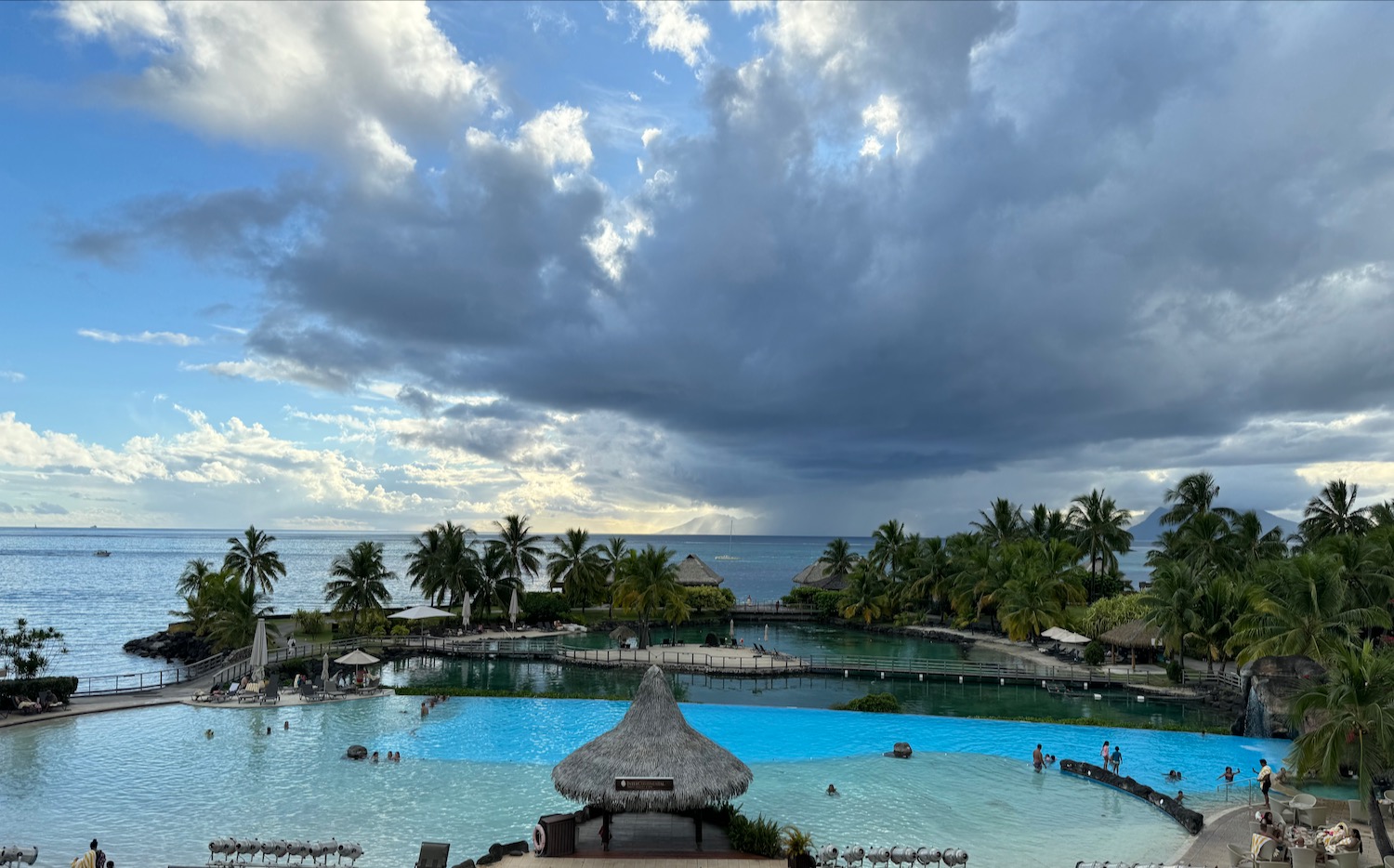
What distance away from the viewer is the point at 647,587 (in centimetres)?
5372

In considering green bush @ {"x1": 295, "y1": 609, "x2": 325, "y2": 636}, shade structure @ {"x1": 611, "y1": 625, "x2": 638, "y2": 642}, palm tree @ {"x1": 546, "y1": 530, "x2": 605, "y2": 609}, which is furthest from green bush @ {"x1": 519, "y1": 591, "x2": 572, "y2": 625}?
green bush @ {"x1": 295, "y1": 609, "x2": 325, "y2": 636}

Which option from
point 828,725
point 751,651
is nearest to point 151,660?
point 751,651

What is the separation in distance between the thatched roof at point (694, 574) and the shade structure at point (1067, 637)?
1220 inches

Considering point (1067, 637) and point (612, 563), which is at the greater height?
point (612, 563)

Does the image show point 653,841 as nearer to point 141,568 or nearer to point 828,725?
point 828,725

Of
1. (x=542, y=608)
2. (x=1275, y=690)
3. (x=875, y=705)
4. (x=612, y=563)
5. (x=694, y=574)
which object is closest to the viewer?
(x=1275, y=690)

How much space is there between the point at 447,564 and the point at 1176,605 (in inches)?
1730

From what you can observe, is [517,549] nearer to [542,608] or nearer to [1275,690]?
[542,608]

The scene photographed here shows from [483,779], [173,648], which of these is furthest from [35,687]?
[173,648]

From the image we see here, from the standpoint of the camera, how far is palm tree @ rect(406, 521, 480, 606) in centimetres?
5903

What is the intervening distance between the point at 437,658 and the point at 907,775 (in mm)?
30895

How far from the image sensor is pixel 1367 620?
106ft

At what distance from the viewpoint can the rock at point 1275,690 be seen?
31125 mm

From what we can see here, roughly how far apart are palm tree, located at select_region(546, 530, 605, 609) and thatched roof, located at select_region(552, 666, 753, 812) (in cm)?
4456
